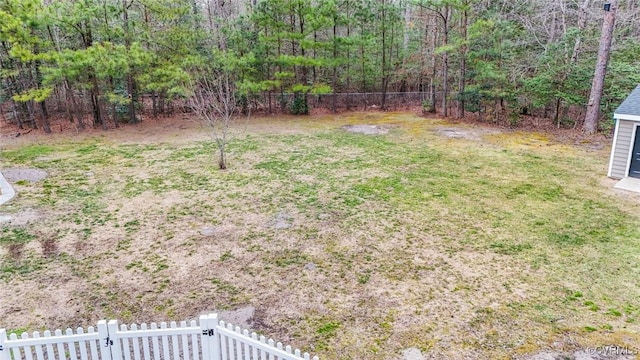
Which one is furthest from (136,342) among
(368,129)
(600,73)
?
(600,73)

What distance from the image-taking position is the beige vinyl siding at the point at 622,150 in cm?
847

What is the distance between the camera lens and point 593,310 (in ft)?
14.6

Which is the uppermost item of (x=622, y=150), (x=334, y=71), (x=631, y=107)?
(x=334, y=71)

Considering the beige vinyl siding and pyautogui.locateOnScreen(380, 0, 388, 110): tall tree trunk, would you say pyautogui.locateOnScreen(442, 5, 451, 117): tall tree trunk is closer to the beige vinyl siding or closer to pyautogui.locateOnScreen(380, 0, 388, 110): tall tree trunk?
pyautogui.locateOnScreen(380, 0, 388, 110): tall tree trunk

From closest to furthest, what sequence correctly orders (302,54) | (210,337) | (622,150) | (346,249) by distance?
1. (210,337)
2. (346,249)
3. (622,150)
4. (302,54)

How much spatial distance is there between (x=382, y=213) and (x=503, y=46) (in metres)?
9.77

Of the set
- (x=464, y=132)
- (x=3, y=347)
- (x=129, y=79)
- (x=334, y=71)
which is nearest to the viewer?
(x=3, y=347)

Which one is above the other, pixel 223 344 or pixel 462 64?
pixel 462 64

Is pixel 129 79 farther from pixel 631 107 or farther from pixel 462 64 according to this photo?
pixel 631 107

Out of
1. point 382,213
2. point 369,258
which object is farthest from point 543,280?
point 382,213

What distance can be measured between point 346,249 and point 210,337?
296 centimetres

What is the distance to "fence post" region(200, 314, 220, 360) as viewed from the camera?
3.23 m

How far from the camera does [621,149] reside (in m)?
8.59

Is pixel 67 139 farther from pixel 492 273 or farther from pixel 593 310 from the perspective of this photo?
pixel 593 310
